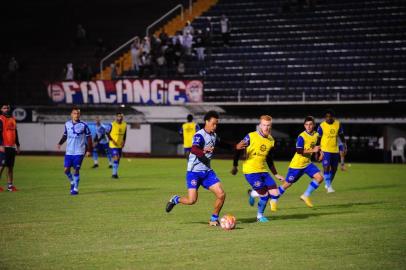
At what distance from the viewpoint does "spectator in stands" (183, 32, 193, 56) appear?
4375cm

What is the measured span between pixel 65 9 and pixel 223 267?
1824 inches

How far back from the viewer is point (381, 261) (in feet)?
33.5

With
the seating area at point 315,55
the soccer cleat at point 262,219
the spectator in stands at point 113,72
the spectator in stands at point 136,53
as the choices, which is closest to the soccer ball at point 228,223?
the soccer cleat at point 262,219

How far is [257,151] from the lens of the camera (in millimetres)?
14703

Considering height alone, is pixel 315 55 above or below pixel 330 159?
above

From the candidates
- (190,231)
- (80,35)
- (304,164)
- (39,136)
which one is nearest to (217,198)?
(190,231)

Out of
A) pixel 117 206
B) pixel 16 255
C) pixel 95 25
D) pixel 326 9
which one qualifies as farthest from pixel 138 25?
pixel 16 255

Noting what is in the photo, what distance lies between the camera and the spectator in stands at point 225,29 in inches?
1741

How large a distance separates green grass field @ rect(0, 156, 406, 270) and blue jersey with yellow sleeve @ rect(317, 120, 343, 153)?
1.27m

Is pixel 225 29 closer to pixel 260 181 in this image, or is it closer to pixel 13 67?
pixel 13 67

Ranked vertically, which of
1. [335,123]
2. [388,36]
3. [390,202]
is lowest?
[390,202]

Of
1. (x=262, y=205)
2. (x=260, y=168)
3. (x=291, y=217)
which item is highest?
(x=260, y=168)

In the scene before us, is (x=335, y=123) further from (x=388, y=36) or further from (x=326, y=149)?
(x=388, y=36)

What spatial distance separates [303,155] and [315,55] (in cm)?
2483
